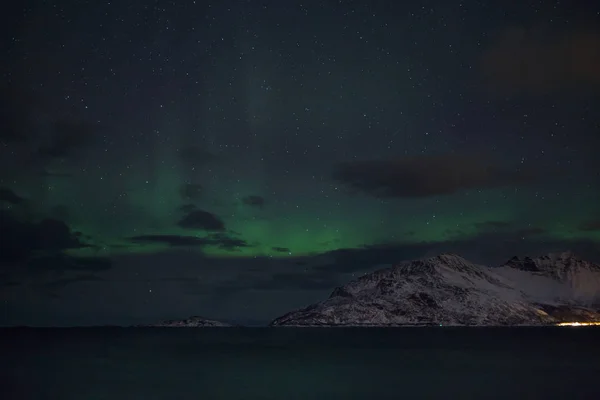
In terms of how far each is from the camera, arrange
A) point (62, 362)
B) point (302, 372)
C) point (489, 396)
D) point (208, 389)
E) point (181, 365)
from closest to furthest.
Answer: point (489, 396) → point (208, 389) → point (302, 372) → point (181, 365) → point (62, 362)

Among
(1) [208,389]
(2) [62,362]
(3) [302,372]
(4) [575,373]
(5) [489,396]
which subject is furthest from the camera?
(2) [62,362]

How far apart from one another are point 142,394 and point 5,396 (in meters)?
16.6

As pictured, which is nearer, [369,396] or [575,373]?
[369,396]

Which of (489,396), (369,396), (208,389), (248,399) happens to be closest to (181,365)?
(208,389)

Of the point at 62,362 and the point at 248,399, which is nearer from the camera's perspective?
the point at 248,399

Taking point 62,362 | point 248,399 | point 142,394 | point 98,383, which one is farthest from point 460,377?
point 62,362

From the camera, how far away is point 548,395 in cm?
7656

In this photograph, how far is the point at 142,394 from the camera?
81.1 meters

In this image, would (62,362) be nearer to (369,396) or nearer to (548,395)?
(369,396)

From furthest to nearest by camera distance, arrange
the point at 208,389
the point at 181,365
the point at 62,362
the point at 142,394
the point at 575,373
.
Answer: the point at 62,362
the point at 181,365
the point at 575,373
the point at 208,389
the point at 142,394

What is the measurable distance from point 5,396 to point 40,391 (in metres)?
6.29

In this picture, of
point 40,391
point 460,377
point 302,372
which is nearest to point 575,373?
point 460,377

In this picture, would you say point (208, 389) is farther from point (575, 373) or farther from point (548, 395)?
point (575, 373)

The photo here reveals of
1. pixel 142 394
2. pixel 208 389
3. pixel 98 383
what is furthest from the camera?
pixel 98 383
